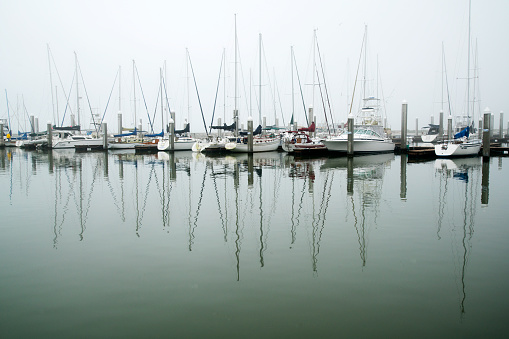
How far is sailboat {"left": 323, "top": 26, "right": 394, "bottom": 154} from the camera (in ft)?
124

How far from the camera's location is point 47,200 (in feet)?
48.8

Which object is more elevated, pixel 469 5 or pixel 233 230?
pixel 469 5

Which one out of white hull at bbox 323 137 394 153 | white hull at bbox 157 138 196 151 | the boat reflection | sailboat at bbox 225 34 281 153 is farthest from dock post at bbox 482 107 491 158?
white hull at bbox 157 138 196 151

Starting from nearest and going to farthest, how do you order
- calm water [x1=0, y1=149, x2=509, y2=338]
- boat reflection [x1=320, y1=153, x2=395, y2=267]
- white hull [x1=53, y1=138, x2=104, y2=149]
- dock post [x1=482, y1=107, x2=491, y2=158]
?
1. calm water [x1=0, y1=149, x2=509, y2=338]
2. boat reflection [x1=320, y1=153, x2=395, y2=267]
3. dock post [x1=482, y1=107, x2=491, y2=158]
4. white hull [x1=53, y1=138, x2=104, y2=149]

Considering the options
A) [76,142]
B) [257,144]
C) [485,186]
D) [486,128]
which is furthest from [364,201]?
[76,142]

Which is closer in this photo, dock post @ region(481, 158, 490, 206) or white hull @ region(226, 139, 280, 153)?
dock post @ region(481, 158, 490, 206)

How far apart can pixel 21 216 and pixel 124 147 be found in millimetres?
45337

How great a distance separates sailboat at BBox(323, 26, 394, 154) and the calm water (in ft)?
73.2

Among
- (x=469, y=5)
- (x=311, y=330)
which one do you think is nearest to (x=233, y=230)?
(x=311, y=330)

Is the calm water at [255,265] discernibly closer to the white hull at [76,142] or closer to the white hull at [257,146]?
the white hull at [257,146]

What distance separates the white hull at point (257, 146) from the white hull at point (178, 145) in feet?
30.4

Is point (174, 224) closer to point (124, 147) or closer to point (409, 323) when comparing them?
point (409, 323)

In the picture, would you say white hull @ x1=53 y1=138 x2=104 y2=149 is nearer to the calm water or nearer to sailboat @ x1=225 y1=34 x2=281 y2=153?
sailboat @ x1=225 y1=34 x2=281 y2=153

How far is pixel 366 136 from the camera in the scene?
129ft
